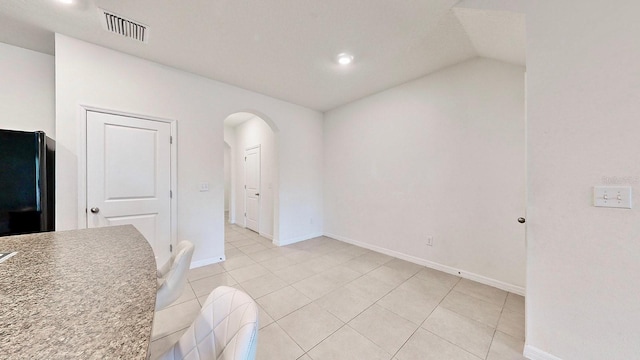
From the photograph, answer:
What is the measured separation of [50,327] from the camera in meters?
0.55

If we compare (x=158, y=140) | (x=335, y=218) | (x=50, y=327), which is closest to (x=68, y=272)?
(x=50, y=327)

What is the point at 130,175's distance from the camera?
8.22 ft

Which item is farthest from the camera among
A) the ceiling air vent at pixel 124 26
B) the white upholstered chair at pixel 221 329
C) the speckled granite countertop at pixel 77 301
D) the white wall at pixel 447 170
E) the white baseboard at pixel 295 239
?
the white baseboard at pixel 295 239

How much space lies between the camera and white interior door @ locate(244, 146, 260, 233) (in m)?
4.76

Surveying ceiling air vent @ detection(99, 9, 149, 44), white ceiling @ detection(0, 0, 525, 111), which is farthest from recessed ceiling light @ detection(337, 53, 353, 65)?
ceiling air vent @ detection(99, 9, 149, 44)

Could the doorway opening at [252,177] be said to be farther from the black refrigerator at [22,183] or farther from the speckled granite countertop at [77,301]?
the speckled granite countertop at [77,301]

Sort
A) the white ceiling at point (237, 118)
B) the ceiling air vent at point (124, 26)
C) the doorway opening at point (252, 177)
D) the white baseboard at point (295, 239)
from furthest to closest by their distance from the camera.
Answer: the white ceiling at point (237, 118) < the doorway opening at point (252, 177) < the white baseboard at point (295, 239) < the ceiling air vent at point (124, 26)

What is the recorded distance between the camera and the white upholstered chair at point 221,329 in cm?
69

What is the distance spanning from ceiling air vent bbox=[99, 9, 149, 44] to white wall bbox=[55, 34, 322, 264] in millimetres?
478

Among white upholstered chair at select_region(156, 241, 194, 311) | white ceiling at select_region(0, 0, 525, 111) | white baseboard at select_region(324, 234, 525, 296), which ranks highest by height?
white ceiling at select_region(0, 0, 525, 111)

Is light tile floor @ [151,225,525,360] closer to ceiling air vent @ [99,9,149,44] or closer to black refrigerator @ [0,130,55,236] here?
black refrigerator @ [0,130,55,236]

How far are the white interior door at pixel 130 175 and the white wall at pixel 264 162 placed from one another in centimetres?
172

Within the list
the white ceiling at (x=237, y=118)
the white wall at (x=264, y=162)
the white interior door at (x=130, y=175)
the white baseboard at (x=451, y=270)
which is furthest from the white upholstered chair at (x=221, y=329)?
the white ceiling at (x=237, y=118)

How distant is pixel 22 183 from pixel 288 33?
2591 millimetres
